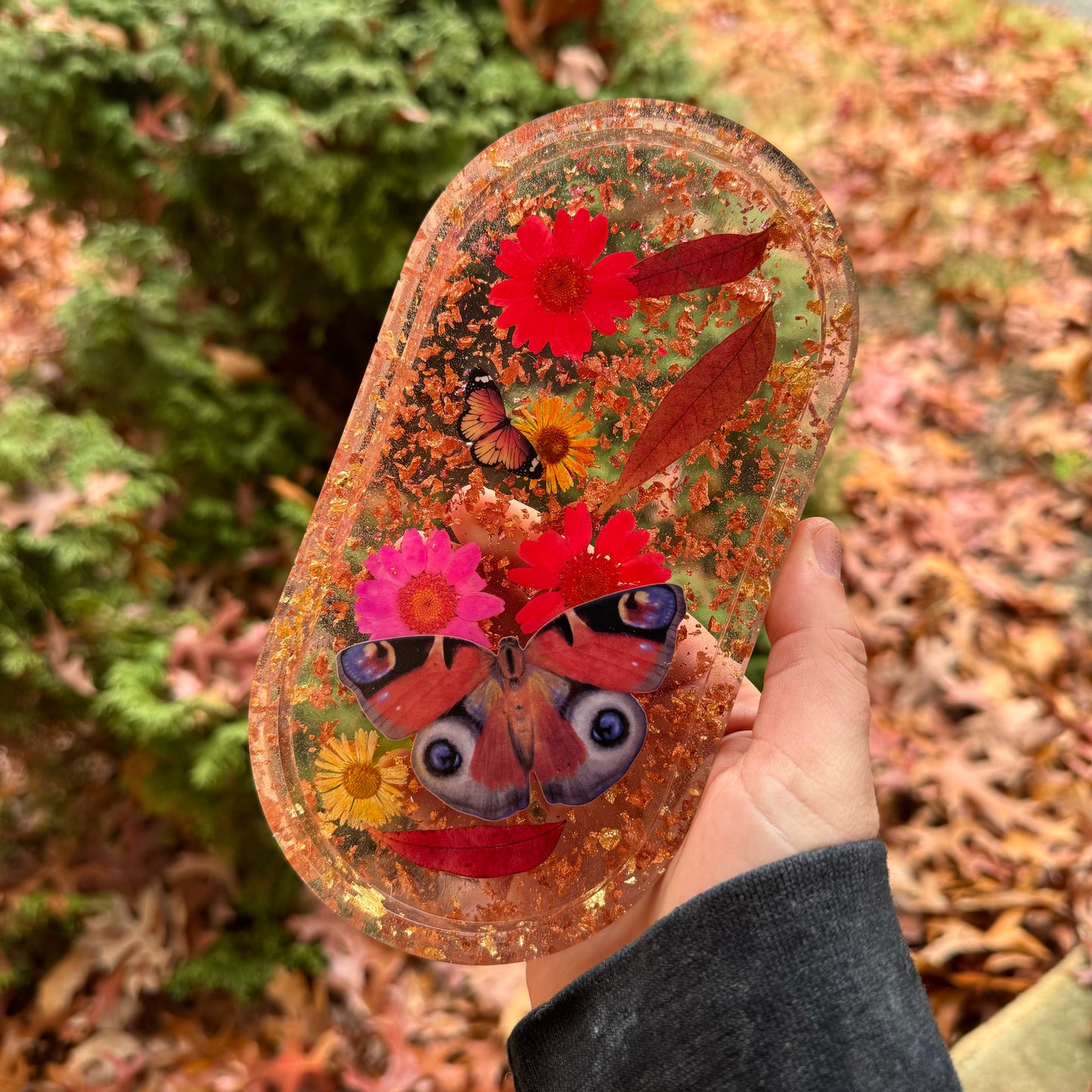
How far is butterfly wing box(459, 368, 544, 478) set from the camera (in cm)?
139

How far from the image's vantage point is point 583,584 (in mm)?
1401

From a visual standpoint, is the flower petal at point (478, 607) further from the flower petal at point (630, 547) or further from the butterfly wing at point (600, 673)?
the flower petal at point (630, 547)

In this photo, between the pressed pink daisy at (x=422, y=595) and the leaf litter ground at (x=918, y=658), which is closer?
the pressed pink daisy at (x=422, y=595)

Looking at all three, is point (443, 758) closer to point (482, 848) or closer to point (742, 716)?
point (482, 848)

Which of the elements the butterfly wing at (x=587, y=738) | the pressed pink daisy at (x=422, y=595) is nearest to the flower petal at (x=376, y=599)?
the pressed pink daisy at (x=422, y=595)

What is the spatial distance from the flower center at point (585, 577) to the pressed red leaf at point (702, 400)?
0.08 meters

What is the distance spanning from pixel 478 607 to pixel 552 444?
300 mm

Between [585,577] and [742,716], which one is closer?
[585,577]

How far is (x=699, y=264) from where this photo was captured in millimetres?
1349

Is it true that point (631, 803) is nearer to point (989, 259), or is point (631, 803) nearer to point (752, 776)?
point (752, 776)

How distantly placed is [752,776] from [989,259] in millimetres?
2812

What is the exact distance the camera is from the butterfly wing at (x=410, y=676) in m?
1.36

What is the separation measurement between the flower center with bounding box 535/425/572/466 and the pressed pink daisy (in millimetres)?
198

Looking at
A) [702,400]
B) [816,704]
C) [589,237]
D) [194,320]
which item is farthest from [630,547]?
[194,320]
